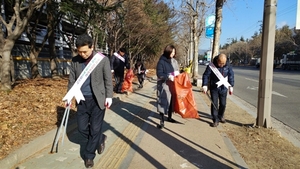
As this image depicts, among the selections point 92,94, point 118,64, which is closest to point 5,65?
point 118,64

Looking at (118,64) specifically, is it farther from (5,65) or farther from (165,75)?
(165,75)

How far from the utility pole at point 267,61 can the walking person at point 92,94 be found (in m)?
3.28

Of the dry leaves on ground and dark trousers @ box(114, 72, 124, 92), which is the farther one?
dark trousers @ box(114, 72, 124, 92)

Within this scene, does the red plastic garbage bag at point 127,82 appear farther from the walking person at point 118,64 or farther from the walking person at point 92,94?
the walking person at point 92,94

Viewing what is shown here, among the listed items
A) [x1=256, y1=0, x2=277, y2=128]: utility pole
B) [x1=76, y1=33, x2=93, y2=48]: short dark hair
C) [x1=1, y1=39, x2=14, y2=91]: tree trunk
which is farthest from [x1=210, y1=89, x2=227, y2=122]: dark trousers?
[x1=1, y1=39, x2=14, y2=91]: tree trunk

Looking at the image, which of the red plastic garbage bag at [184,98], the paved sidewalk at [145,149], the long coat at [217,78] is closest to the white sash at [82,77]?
the paved sidewalk at [145,149]

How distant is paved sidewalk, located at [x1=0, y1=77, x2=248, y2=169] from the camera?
11.9 ft

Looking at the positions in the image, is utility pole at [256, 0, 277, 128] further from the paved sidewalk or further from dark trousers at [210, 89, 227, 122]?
the paved sidewalk

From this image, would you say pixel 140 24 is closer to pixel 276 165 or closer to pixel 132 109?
pixel 132 109

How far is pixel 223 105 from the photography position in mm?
5777

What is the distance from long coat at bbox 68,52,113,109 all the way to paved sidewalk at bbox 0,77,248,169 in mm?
1024

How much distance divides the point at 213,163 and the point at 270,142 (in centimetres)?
147

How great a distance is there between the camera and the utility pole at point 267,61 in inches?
193

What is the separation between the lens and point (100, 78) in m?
3.60
